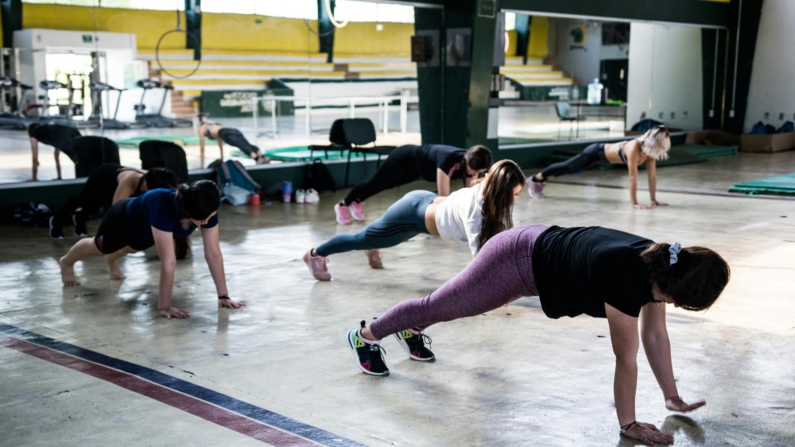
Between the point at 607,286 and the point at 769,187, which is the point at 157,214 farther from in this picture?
the point at 769,187

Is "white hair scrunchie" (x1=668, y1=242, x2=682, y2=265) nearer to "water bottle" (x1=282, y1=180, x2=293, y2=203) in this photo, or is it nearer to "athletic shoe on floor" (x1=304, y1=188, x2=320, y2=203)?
"athletic shoe on floor" (x1=304, y1=188, x2=320, y2=203)

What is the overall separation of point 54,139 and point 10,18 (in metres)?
1.27

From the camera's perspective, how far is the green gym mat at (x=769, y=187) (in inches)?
394

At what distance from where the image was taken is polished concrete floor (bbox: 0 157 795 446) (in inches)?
125

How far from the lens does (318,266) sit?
224 inches

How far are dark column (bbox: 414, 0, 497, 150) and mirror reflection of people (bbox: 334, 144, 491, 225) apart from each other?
3750 mm

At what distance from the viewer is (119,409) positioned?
3373mm

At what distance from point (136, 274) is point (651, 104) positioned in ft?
41.9

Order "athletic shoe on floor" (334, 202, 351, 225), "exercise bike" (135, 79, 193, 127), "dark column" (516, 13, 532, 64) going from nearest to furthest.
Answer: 1. "athletic shoe on floor" (334, 202, 351, 225)
2. "exercise bike" (135, 79, 193, 127)
3. "dark column" (516, 13, 532, 64)

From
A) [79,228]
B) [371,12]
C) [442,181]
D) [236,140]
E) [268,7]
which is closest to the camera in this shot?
[442,181]

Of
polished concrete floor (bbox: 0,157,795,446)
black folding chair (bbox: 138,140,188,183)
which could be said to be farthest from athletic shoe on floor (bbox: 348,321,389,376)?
black folding chair (bbox: 138,140,188,183)

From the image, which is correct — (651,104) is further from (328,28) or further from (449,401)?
(449,401)

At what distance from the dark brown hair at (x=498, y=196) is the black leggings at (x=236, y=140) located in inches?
256

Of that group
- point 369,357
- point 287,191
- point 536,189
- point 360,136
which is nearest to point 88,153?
point 287,191
